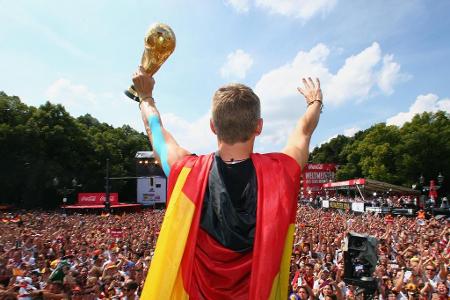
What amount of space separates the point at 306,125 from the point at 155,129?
824 millimetres

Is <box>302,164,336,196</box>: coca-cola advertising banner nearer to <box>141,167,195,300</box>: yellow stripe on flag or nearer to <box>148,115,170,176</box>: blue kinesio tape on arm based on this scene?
<box>148,115,170,176</box>: blue kinesio tape on arm

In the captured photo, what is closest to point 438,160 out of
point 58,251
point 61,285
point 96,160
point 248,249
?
Result: point 96,160

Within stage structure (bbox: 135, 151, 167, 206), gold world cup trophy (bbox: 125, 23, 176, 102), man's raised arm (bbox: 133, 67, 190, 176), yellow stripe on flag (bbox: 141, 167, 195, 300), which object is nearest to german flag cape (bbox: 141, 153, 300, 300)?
yellow stripe on flag (bbox: 141, 167, 195, 300)

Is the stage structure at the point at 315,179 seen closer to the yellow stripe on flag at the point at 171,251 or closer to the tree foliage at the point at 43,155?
the tree foliage at the point at 43,155

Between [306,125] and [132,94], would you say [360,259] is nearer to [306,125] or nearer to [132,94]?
[306,125]

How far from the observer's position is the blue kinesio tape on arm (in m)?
2.05

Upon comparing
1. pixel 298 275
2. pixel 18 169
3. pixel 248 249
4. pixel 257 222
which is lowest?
pixel 298 275

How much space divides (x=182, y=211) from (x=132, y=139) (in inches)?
2950

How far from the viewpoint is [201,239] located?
189 centimetres

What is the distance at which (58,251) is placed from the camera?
15.4 meters

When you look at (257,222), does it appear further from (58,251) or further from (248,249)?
(58,251)

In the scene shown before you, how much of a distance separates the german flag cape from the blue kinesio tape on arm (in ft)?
0.41

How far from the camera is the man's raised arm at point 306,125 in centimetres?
201

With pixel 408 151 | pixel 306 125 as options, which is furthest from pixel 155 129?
pixel 408 151
